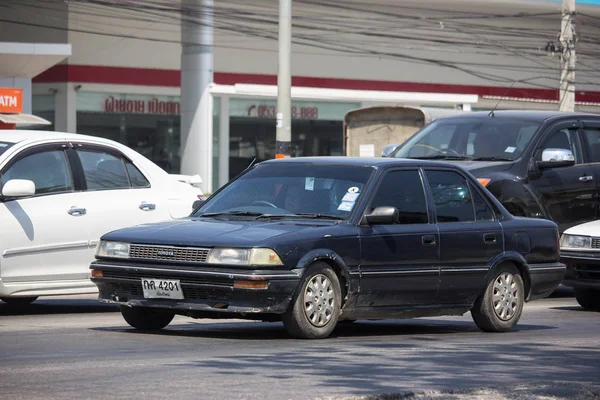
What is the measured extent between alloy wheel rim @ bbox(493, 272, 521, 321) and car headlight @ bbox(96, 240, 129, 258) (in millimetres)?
3253

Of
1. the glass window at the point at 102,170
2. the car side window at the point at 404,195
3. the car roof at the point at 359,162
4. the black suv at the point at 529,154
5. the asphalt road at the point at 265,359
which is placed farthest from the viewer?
the black suv at the point at 529,154

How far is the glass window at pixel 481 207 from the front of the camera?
38.0 feet

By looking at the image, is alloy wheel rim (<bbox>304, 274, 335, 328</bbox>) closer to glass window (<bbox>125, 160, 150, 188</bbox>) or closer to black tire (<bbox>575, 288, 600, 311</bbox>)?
glass window (<bbox>125, 160, 150, 188</bbox>)

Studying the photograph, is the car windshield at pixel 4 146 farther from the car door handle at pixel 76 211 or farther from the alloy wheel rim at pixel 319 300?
the alloy wheel rim at pixel 319 300

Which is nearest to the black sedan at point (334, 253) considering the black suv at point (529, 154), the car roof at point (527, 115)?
the black suv at point (529, 154)

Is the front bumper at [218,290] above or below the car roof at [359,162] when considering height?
below

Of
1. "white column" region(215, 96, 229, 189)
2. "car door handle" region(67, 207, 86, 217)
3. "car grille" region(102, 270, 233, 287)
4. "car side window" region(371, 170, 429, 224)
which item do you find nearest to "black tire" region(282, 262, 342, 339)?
"car grille" region(102, 270, 233, 287)

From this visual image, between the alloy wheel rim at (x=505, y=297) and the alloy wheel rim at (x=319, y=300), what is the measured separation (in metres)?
1.99

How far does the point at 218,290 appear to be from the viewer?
31.8ft

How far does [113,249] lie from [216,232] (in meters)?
0.86

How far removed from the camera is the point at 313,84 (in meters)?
46.5

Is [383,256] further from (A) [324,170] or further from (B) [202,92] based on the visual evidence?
(B) [202,92]

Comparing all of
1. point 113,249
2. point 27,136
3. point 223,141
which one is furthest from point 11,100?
point 113,249

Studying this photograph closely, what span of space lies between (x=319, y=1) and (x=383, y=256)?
1426 inches
